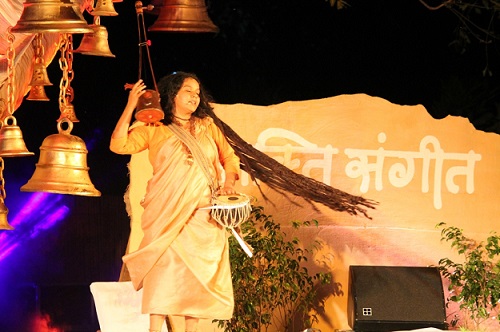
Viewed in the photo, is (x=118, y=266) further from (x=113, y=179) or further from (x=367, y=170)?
(x=367, y=170)

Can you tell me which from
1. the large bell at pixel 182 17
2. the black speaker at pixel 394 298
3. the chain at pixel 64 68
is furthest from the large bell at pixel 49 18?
the black speaker at pixel 394 298

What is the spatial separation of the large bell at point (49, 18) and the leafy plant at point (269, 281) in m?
3.91

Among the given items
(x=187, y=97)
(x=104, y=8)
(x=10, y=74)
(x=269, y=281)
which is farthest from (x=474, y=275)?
(x=10, y=74)

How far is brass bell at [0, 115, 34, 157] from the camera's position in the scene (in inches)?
181

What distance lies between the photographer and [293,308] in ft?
27.2

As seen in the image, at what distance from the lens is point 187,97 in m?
6.63

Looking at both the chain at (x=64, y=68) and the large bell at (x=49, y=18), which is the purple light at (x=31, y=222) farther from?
the large bell at (x=49, y=18)

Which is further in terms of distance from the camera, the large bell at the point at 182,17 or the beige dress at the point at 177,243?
the beige dress at the point at 177,243

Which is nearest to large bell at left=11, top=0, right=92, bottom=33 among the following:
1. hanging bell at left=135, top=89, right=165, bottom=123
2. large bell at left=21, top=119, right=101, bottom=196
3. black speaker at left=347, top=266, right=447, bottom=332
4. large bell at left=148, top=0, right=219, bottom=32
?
large bell at left=21, top=119, right=101, bottom=196

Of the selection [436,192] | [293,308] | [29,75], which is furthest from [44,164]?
[436,192]

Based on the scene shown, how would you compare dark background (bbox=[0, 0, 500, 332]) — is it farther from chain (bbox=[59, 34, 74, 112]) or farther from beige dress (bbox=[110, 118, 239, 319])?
chain (bbox=[59, 34, 74, 112])

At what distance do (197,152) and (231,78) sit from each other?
218cm

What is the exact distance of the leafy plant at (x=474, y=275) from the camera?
25.9 ft

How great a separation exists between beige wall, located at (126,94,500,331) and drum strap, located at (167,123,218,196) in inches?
68.2
